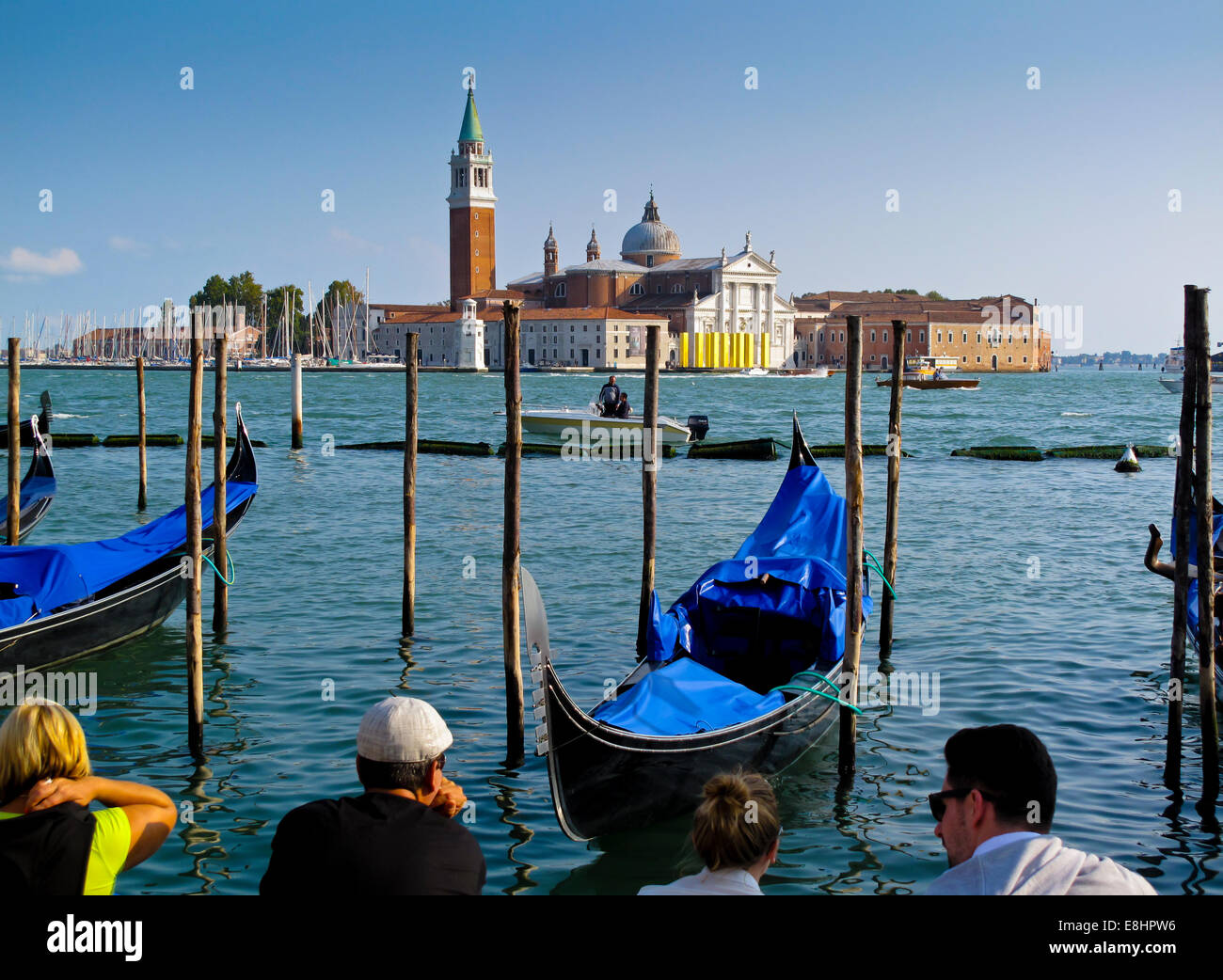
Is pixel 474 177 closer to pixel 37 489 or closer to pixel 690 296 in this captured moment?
pixel 690 296

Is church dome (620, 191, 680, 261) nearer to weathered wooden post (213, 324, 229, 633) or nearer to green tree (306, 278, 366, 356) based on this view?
green tree (306, 278, 366, 356)

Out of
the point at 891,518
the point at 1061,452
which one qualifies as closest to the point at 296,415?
the point at 1061,452

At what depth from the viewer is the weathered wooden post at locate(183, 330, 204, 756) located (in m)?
4.85

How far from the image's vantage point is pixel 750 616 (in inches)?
221

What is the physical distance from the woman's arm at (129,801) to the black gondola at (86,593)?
3.11m

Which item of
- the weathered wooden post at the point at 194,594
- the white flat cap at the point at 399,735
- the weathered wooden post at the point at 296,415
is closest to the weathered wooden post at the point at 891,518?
the weathered wooden post at the point at 194,594

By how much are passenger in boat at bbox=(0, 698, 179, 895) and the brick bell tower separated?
7429 centimetres

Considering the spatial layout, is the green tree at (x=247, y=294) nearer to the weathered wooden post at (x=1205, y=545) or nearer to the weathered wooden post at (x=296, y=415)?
the weathered wooden post at (x=296, y=415)

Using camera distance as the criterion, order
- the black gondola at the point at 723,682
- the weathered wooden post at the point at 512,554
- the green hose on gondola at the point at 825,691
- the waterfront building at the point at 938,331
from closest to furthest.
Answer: the black gondola at the point at 723,682
the green hose on gondola at the point at 825,691
the weathered wooden post at the point at 512,554
the waterfront building at the point at 938,331

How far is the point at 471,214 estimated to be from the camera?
74.8 m

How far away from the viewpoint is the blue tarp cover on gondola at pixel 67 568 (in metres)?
5.75

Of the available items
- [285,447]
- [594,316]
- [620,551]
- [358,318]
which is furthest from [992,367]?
[620,551]
